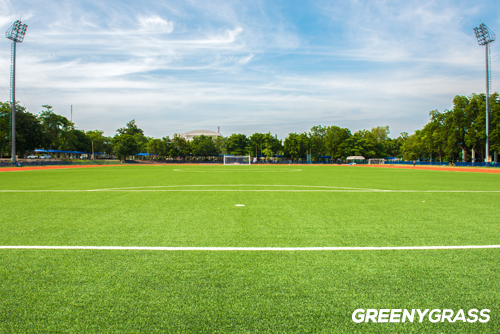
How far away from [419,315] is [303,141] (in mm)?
86352

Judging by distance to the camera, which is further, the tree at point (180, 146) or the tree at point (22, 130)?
the tree at point (180, 146)

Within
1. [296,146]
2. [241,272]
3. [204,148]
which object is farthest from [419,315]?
[204,148]

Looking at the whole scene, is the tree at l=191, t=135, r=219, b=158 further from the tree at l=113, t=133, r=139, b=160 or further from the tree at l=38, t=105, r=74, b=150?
the tree at l=38, t=105, r=74, b=150

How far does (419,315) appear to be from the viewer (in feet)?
8.16

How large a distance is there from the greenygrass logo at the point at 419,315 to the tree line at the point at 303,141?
186 ft

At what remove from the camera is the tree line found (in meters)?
53.3

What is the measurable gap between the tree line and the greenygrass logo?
56787mm

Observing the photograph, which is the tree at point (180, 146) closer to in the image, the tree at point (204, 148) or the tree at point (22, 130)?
the tree at point (204, 148)

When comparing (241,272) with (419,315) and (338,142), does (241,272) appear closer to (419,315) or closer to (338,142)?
(419,315)

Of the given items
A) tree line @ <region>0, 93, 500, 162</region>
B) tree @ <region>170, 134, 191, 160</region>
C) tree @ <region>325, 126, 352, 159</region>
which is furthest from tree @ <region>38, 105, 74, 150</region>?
tree @ <region>325, 126, 352, 159</region>

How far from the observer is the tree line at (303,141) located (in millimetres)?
53312

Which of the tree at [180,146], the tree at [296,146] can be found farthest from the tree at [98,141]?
the tree at [296,146]

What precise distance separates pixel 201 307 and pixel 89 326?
0.86 metres

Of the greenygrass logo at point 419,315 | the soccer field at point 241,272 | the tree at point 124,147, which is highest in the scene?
the tree at point 124,147
